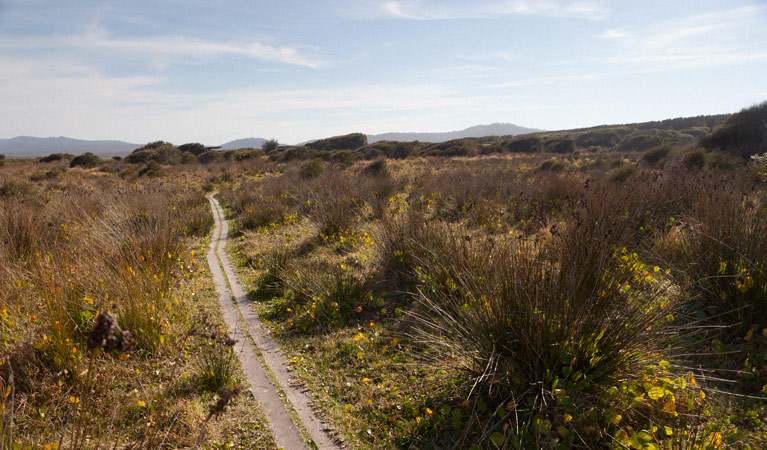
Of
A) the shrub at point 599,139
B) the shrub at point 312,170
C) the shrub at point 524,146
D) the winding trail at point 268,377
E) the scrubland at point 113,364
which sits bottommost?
the winding trail at point 268,377

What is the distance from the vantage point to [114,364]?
11.2 feet

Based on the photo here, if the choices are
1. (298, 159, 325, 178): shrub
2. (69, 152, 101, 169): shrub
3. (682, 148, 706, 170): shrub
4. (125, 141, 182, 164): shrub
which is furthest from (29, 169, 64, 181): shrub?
(682, 148, 706, 170): shrub

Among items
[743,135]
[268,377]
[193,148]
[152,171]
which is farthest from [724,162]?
[193,148]

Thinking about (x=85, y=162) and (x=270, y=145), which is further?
(x=270, y=145)

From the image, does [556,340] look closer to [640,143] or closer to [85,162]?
[85,162]

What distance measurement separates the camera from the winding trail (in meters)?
2.97

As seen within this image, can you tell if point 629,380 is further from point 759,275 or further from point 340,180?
point 340,180

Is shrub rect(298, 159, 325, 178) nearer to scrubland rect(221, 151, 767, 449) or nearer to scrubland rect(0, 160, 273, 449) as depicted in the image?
scrubland rect(0, 160, 273, 449)

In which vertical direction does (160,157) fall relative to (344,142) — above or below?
below

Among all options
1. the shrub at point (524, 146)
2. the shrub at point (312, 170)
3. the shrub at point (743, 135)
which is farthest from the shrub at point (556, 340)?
the shrub at point (524, 146)

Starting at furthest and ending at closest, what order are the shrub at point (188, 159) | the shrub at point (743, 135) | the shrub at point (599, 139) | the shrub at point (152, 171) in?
the shrub at point (599, 139) < the shrub at point (188, 159) < the shrub at point (152, 171) < the shrub at point (743, 135)

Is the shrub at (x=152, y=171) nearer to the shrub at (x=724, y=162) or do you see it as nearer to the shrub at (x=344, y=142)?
the shrub at (x=344, y=142)

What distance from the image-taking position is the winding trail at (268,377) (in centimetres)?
297

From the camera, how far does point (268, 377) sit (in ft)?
12.2
